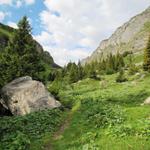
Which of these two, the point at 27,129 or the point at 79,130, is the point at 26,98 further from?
the point at 79,130

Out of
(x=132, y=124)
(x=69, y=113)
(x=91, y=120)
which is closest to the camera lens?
(x=132, y=124)

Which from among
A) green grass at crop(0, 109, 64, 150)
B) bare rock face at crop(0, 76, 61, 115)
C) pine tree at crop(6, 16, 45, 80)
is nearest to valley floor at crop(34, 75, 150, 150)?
green grass at crop(0, 109, 64, 150)

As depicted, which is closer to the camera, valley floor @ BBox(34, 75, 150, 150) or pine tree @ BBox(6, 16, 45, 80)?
valley floor @ BBox(34, 75, 150, 150)

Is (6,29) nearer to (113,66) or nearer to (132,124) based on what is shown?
(113,66)

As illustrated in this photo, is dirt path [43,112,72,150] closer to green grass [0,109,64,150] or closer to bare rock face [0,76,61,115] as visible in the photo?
green grass [0,109,64,150]

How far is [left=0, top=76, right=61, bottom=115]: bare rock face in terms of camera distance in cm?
3800

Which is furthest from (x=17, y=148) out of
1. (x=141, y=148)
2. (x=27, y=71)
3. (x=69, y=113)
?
(x=27, y=71)

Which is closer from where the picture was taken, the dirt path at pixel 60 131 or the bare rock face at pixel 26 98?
the dirt path at pixel 60 131

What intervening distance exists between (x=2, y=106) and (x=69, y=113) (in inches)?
321

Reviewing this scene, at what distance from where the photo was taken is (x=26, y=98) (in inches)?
1529

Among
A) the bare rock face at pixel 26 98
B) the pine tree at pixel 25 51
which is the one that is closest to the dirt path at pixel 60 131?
the bare rock face at pixel 26 98

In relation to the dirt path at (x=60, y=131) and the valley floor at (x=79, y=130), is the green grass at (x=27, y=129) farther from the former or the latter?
the dirt path at (x=60, y=131)

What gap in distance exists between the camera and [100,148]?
20672 mm

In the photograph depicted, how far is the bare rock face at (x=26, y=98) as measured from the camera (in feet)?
125
